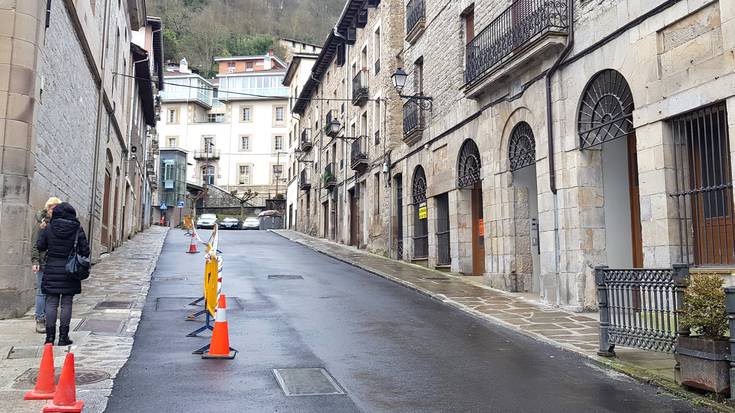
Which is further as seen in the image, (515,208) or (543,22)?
(515,208)

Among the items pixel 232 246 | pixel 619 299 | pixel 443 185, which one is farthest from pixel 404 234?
pixel 619 299

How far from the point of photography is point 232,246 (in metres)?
23.6

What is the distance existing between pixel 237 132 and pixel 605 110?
56.9 m

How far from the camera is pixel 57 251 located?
670cm

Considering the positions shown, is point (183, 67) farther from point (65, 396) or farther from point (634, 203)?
point (65, 396)

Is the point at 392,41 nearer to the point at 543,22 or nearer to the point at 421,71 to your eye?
the point at 421,71

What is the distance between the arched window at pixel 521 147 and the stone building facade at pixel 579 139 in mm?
40

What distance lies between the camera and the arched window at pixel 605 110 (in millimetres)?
9531

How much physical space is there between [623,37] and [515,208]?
470 centimetres

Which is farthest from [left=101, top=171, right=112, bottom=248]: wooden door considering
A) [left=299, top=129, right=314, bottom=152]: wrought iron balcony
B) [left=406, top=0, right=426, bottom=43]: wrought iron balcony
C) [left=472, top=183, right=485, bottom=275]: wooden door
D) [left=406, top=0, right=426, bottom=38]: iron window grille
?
[left=299, top=129, right=314, bottom=152]: wrought iron balcony

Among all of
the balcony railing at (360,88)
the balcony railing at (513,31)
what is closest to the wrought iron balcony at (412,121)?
the balcony railing at (513,31)

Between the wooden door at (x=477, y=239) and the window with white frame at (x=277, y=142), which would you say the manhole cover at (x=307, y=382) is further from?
the window with white frame at (x=277, y=142)

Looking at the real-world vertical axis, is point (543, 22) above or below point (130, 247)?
above

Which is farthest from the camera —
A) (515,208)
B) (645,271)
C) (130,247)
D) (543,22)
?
(130,247)
